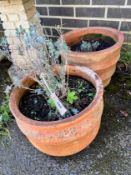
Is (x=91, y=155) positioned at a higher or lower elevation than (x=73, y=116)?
lower

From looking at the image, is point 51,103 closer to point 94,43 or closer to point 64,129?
point 64,129

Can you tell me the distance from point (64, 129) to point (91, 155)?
1.45ft

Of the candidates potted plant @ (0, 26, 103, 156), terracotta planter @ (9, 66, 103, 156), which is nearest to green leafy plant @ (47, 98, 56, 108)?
→ potted plant @ (0, 26, 103, 156)

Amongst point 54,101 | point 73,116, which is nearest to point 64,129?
point 73,116

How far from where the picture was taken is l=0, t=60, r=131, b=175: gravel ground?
151cm

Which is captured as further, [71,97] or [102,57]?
[102,57]

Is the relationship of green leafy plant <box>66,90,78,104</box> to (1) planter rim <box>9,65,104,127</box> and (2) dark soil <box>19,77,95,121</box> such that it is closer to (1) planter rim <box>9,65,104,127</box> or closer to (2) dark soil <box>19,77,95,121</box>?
(2) dark soil <box>19,77,95,121</box>

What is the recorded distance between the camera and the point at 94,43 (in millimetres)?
1852

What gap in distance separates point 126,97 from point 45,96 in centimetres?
71

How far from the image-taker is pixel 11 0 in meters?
1.63

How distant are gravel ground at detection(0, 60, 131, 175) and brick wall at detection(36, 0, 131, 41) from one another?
0.68 meters

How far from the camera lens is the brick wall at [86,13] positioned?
1896 mm

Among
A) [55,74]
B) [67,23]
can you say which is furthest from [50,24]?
[55,74]

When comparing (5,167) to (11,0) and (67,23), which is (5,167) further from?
(67,23)
